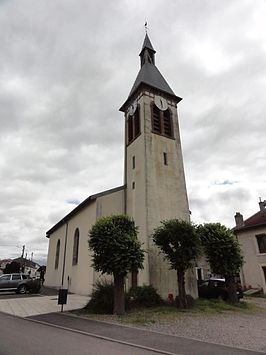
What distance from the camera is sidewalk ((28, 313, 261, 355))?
245 inches

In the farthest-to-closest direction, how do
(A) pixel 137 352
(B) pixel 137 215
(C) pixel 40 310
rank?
1. (B) pixel 137 215
2. (C) pixel 40 310
3. (A) pixel 137 352

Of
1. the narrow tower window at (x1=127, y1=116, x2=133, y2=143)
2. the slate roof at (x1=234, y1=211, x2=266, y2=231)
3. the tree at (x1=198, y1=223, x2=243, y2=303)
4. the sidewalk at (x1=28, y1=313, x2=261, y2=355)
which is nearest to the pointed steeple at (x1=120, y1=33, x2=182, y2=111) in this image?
the narrow tower window at (x1=127, y1=116, x2=133, y2=143)

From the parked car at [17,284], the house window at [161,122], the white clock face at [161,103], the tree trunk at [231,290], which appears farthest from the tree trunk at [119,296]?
the white clock face at [161,103]

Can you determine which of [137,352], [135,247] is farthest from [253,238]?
[137,352]

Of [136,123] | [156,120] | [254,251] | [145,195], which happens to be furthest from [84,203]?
[254,251]

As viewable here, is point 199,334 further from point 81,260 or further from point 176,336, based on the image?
point 81,260

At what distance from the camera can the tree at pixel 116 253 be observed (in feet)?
38.1

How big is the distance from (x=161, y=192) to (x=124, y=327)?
35.0 feet

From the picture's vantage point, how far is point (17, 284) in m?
20.2

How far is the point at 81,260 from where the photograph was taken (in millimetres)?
19562

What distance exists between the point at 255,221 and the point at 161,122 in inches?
566

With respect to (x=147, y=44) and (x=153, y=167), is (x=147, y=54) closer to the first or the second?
(x=147, y=44)

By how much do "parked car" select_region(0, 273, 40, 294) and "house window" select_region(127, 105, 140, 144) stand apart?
1319cm

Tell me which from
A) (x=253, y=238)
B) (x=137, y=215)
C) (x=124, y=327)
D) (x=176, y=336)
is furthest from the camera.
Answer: (x=253, y=238)
